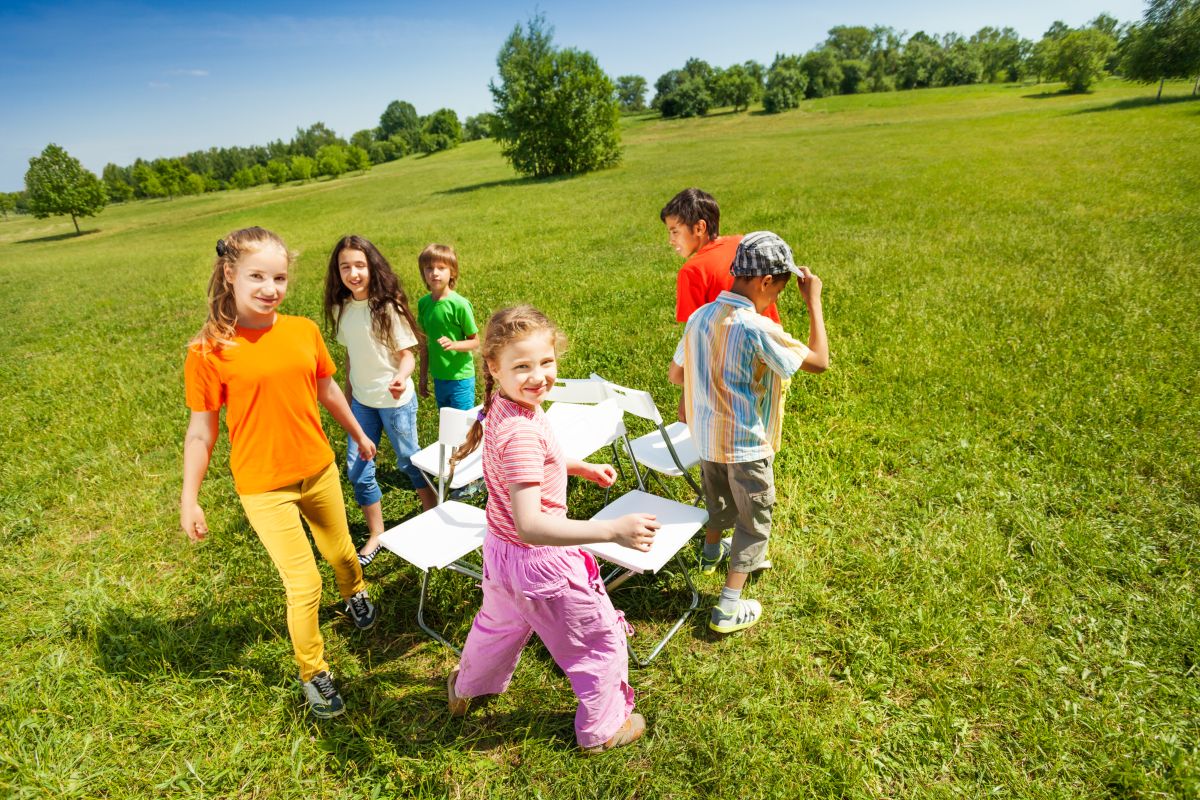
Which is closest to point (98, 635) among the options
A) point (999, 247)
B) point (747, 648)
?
point (747, 648)

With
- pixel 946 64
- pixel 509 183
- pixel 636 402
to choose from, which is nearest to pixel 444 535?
pixel 636 402

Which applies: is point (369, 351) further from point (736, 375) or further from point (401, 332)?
point (736, 375)

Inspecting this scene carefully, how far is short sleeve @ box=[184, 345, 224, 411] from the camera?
265 centimetres

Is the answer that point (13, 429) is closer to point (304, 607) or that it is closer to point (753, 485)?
point (304, 607)

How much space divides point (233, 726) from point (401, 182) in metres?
46.3

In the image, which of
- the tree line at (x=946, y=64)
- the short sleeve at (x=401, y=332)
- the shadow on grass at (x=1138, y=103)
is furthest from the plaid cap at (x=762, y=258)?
the tree line at (x=946, y=64)

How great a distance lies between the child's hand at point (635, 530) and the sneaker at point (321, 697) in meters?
2.10

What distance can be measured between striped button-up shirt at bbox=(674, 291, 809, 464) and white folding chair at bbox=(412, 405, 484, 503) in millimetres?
1296

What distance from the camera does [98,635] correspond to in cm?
361

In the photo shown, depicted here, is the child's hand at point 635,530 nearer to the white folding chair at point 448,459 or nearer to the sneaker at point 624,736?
the sneaker at point 624,736

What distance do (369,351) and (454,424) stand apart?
3.41 feet

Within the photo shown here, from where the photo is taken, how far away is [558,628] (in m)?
2.41

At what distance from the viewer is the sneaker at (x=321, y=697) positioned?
301 cm

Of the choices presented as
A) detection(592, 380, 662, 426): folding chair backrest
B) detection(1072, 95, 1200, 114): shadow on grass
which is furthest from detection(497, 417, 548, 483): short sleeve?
detection(1072, 95, 1200, 114): shadow on grass
